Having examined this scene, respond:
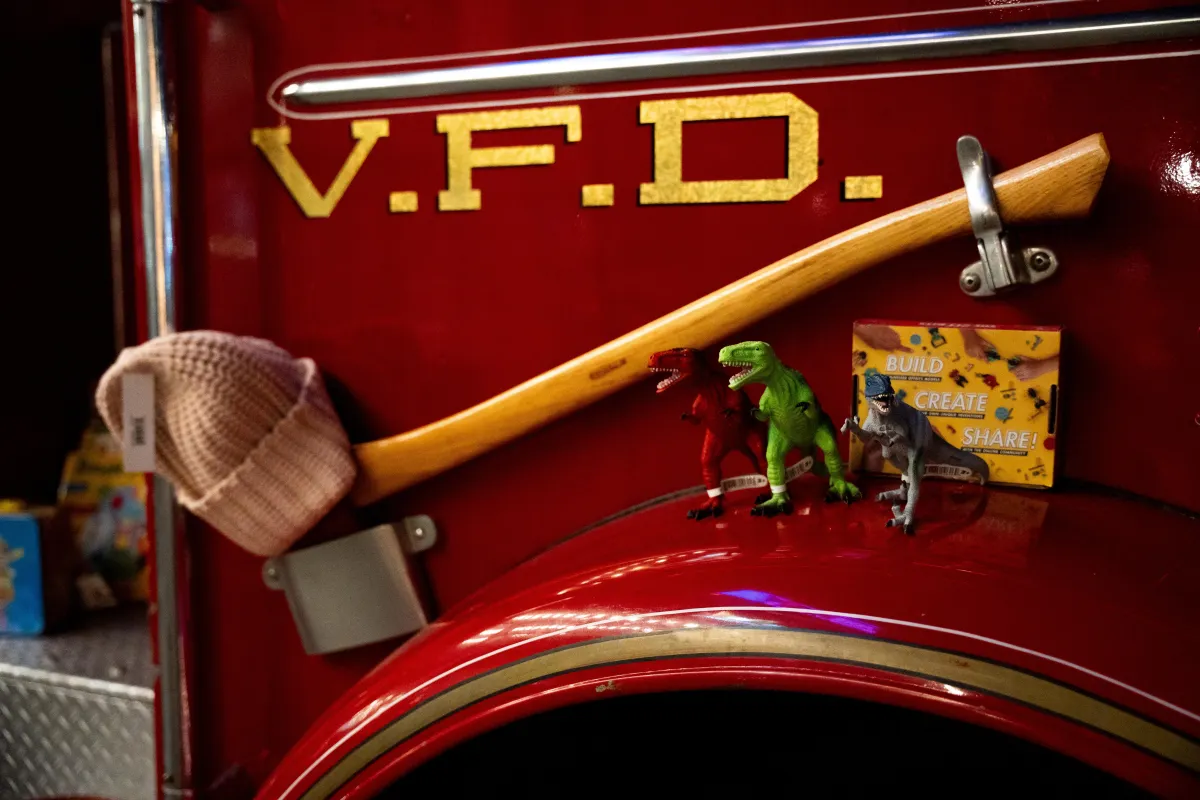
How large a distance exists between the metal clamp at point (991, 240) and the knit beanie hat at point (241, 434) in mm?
700

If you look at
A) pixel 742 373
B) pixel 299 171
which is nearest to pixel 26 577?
pixel 299 171

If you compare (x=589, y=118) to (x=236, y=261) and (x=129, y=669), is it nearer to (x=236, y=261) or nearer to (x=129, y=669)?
(x=236, y=261)

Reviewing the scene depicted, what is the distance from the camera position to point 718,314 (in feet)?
2.96

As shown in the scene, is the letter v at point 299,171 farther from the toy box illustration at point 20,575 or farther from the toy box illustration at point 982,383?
the toy box illustration at point 20,575

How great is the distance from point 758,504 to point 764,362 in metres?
0.13

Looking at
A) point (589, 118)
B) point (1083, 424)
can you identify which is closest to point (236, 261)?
point (589, 118)

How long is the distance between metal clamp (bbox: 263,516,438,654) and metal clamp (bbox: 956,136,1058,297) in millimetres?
657

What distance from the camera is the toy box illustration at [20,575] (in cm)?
152

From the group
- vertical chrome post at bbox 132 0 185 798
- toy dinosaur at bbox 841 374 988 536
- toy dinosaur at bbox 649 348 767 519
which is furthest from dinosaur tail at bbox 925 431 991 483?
vertical chrome post at bbox 132 0 185 798

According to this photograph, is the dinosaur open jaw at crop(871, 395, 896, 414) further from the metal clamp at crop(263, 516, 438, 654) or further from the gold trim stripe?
the metal clamp at crop(263, 516, 438, 654)

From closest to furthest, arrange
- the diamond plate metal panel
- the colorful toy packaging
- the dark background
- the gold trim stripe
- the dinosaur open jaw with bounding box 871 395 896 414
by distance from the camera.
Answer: the gold trim stripe < the dinosaur open jaw with bounding box 871 395 896 414 < the diamond plate metal panel < the colorful toy packaging < the dark background

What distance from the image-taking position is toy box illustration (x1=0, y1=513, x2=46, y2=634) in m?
1.52

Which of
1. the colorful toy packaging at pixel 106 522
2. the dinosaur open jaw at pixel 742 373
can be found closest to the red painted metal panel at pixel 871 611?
the dinosaur open jaw at pixel 742 373

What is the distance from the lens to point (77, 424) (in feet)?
7.43
